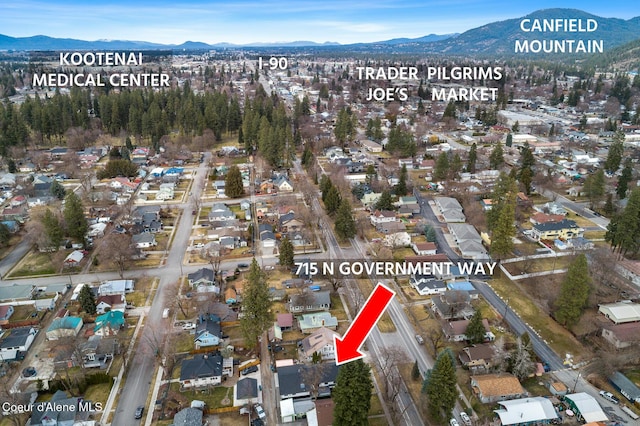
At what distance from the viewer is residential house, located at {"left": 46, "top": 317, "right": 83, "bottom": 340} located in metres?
21.8

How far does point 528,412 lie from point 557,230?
20696 mm

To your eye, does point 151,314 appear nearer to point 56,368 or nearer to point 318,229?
point 56,368

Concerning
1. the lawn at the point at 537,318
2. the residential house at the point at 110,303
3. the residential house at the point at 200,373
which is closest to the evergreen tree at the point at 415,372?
the lawn at the point at 537,318

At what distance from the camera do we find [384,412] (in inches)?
701

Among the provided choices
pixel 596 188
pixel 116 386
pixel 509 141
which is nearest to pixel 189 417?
pixel 116 386

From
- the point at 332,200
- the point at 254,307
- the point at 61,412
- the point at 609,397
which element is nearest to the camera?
the point at 61,412

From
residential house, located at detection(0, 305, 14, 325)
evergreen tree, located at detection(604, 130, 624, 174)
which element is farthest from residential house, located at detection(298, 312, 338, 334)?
evergreen tree, located at detection(604, 130, 624, 174)

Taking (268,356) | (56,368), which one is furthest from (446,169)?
(56,368)

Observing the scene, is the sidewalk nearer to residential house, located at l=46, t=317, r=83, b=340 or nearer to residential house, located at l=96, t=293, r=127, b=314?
residential house, located at l=96, t=293, r=127, b=314

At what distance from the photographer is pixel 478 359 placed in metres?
20.3

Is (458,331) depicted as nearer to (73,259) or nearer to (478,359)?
(478,359)

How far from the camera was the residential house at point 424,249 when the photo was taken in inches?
1224

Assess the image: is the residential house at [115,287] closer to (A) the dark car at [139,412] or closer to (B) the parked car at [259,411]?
(A) the dark car at [139,412]

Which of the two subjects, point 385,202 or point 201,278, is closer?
point 201,278
